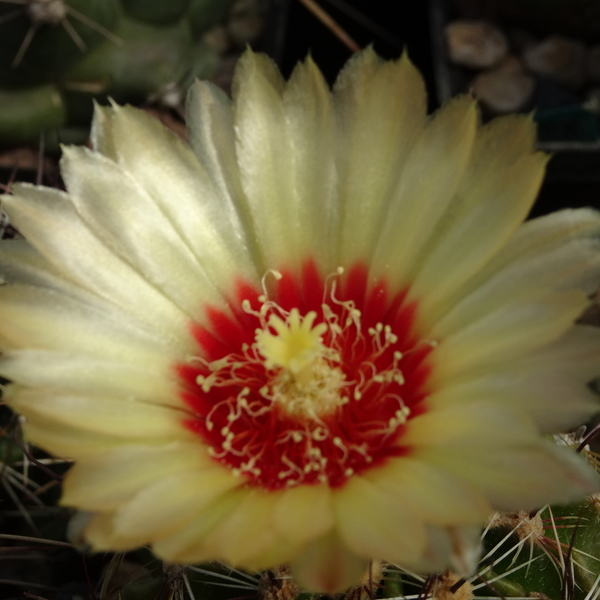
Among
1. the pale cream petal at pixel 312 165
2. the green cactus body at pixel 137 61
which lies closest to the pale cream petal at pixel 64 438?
the pale cream petal at pixel 312 165

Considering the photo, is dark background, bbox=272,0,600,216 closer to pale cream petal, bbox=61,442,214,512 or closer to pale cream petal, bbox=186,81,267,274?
pale cream petal, bbox=186,81,267,274

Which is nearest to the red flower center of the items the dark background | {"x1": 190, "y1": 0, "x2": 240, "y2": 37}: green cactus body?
{"x1": 190, "y1": 0, "x2": 240, "y2": 37}: green cactus body

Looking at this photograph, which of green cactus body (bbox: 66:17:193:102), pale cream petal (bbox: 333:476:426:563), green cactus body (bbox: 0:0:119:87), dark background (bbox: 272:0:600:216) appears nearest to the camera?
pale cream petal (bbox: 333:476:426:563)

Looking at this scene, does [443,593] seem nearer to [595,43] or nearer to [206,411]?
[206,411]

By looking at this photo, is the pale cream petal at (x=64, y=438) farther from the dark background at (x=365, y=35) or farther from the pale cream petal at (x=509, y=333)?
the dark background at (x=365, y=35)

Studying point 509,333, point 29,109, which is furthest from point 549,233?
point 29,109

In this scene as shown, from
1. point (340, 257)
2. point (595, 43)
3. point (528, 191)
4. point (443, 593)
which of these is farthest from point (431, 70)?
point (443, 593)

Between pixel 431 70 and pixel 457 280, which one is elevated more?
pixel 457 280
